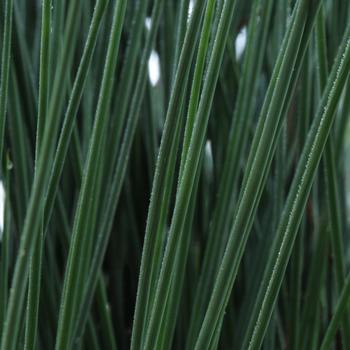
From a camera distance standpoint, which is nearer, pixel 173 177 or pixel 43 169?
pixel 43 169

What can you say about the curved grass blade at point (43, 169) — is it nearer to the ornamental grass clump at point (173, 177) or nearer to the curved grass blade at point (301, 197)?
the ornamental grass clump at point (173, 177)

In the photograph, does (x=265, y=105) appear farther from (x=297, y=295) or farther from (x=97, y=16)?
(x=297, y=295)

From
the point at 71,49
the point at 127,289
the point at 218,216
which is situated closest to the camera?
the point at 71,49

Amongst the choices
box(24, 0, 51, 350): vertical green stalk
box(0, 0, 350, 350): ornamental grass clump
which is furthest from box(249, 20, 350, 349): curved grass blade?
box(24, 0, 51, 350): vertical green stalk

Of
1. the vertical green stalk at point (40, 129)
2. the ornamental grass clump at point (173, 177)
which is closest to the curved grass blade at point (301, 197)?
the ornamental grass clump at point (173, 177)

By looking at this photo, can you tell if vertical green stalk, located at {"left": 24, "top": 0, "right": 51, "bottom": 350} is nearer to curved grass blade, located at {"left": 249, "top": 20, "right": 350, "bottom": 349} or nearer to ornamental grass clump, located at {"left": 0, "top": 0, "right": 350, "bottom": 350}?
ornamental grass clump, located at {"left": 0, "top": 0, "right": 350, "bottom": 350}

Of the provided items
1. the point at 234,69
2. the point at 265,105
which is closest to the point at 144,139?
the point at 234,69

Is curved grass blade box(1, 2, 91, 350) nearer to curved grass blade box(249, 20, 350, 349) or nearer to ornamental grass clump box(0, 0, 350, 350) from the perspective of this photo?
ornamental grass clump box(0, 0, 350, 350)

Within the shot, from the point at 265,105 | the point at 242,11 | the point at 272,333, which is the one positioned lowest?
the point at 272,333
